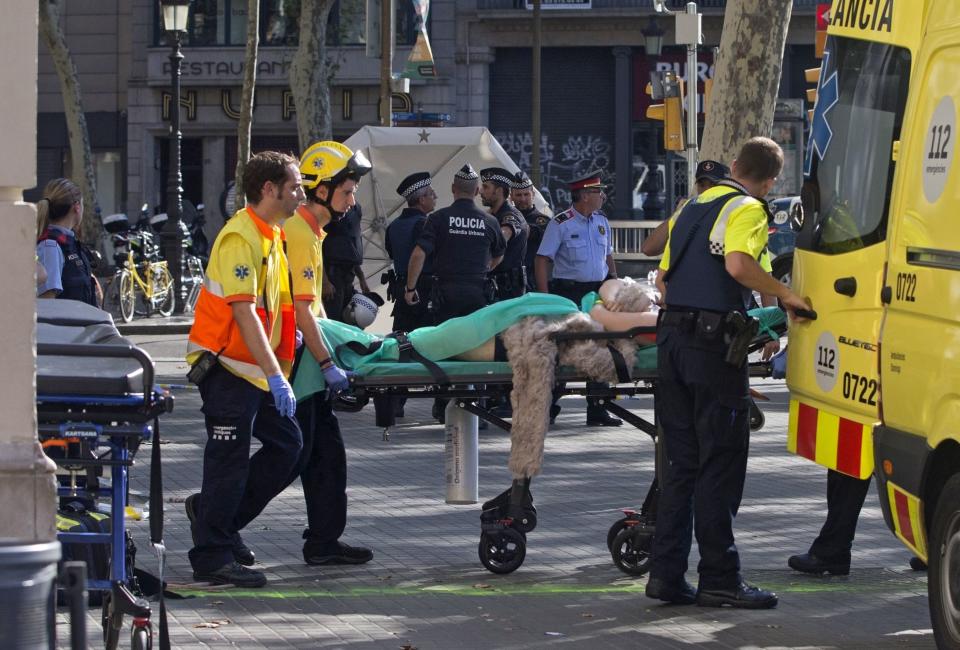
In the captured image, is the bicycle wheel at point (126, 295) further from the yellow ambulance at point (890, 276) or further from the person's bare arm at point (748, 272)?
the person's bare arm at point (748, 272)

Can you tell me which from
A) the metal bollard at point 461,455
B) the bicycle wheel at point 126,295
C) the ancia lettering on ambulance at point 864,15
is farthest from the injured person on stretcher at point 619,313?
the bicycle wheel at point 126,295

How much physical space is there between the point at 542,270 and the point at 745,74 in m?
2.68

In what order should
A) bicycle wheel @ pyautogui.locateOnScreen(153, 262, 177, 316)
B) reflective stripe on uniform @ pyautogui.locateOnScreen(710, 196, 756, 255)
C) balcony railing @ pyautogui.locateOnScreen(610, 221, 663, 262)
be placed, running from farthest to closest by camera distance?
balcony railing @ pyautogui.locateOnScreen(610, 221, 663, 262)
bicycle wheel @ pyautogui.locateOnScreen(153, 262, 177, 316)
reflective stripe on uniform @ pyautogui.locateOnScreen(710, 196, 756, 255)

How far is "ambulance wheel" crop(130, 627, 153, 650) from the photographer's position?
562cm

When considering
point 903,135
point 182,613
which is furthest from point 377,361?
point 903,135

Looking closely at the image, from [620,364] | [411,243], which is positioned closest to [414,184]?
[411,243]

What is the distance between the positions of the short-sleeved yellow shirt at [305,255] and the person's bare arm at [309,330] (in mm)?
46

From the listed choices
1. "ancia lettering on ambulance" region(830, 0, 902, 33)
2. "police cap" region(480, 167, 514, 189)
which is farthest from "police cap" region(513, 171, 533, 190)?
"ancia lettering on ambulance" region(830, 0, 902, 33)

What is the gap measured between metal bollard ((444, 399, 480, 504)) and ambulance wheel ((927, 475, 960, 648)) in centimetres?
279

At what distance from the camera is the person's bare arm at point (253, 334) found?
730cm

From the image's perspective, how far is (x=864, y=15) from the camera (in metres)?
7.23

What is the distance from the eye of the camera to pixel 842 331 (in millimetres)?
7055

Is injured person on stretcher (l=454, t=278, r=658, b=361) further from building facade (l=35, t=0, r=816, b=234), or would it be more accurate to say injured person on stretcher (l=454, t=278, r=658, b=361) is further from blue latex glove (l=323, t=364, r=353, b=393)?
building facade (l=35, t=0, r=816, b=234)

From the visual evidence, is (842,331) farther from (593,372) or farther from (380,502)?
(380,502)
